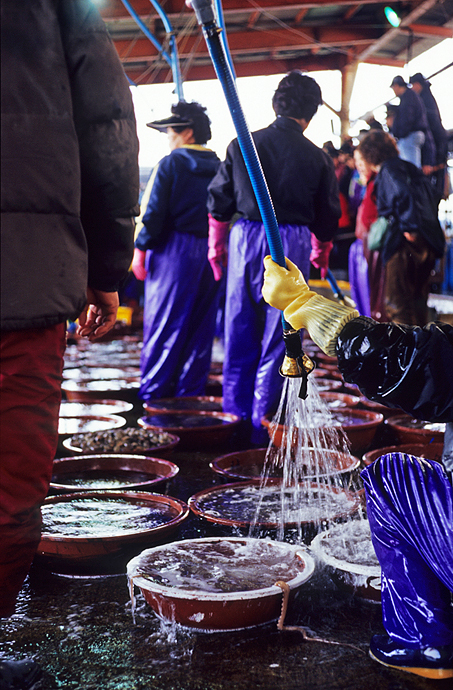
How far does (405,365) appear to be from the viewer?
1243mm

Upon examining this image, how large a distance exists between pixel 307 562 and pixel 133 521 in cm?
66

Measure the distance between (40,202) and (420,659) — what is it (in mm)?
1224

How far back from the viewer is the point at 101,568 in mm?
1931

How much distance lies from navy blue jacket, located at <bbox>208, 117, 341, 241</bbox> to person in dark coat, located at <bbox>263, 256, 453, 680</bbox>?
6.91ft

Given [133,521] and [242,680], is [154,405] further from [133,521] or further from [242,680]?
[242,680]

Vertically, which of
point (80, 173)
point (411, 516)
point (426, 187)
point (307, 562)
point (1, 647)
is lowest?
point (1, 647)

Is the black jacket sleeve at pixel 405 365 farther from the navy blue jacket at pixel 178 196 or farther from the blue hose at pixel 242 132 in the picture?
the navy blue jacket at pixel 178 196

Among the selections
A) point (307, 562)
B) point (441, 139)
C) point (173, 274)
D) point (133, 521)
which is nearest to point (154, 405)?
point (173, 274)

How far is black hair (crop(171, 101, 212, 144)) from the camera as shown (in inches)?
173

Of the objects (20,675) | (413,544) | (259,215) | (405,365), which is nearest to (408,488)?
(413,544)

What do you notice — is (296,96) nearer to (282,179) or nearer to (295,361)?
(282,179)

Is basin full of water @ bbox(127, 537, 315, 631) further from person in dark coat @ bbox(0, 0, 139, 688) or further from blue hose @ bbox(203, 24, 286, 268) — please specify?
blue hose @ bbox(203, 24, 286, 268)

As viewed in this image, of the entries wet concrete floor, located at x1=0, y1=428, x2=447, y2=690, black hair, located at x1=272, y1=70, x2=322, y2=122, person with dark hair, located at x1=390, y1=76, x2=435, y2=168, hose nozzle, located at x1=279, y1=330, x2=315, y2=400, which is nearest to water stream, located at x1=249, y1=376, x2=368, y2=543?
hose nozzle, located at x1=279, y1=330, x2=315, y2=400

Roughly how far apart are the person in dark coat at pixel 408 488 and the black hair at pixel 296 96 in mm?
2400
